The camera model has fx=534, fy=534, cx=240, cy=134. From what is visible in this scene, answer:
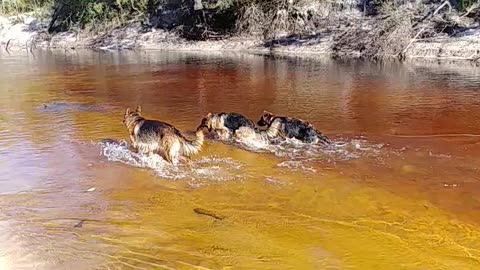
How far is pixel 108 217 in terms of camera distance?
5.44 meters

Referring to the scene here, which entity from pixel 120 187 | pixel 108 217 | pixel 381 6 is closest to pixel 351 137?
pixel 120 187

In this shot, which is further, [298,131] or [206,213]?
[298,131]

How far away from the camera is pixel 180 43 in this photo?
30.2 m

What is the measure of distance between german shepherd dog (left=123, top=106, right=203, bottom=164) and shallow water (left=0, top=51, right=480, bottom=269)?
0.15 m

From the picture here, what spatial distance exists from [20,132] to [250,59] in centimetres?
1487

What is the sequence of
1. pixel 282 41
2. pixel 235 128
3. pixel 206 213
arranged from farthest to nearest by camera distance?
pixel 282 41
pixel 235 128
pixel 206 213

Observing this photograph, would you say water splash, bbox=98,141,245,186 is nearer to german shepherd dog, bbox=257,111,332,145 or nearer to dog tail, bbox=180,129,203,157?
dog tail, bbox=180,129,203,157

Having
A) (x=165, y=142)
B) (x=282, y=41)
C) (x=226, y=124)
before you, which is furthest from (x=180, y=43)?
Result: (x=165, y=142)

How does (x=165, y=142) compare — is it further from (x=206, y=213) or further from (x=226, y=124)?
(x=206, y=213)

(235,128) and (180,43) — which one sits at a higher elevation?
(180,43)

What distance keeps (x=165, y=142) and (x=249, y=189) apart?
4.68ft

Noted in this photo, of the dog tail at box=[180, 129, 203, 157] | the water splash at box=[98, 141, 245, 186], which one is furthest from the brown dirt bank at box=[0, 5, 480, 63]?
the dog tail at box=[180, 129, 203, 157]

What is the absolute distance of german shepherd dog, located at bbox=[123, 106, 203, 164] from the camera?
275 inches

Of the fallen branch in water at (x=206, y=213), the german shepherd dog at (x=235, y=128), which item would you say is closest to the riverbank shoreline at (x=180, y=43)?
the german shepherd dog at (x=235, y=128)
